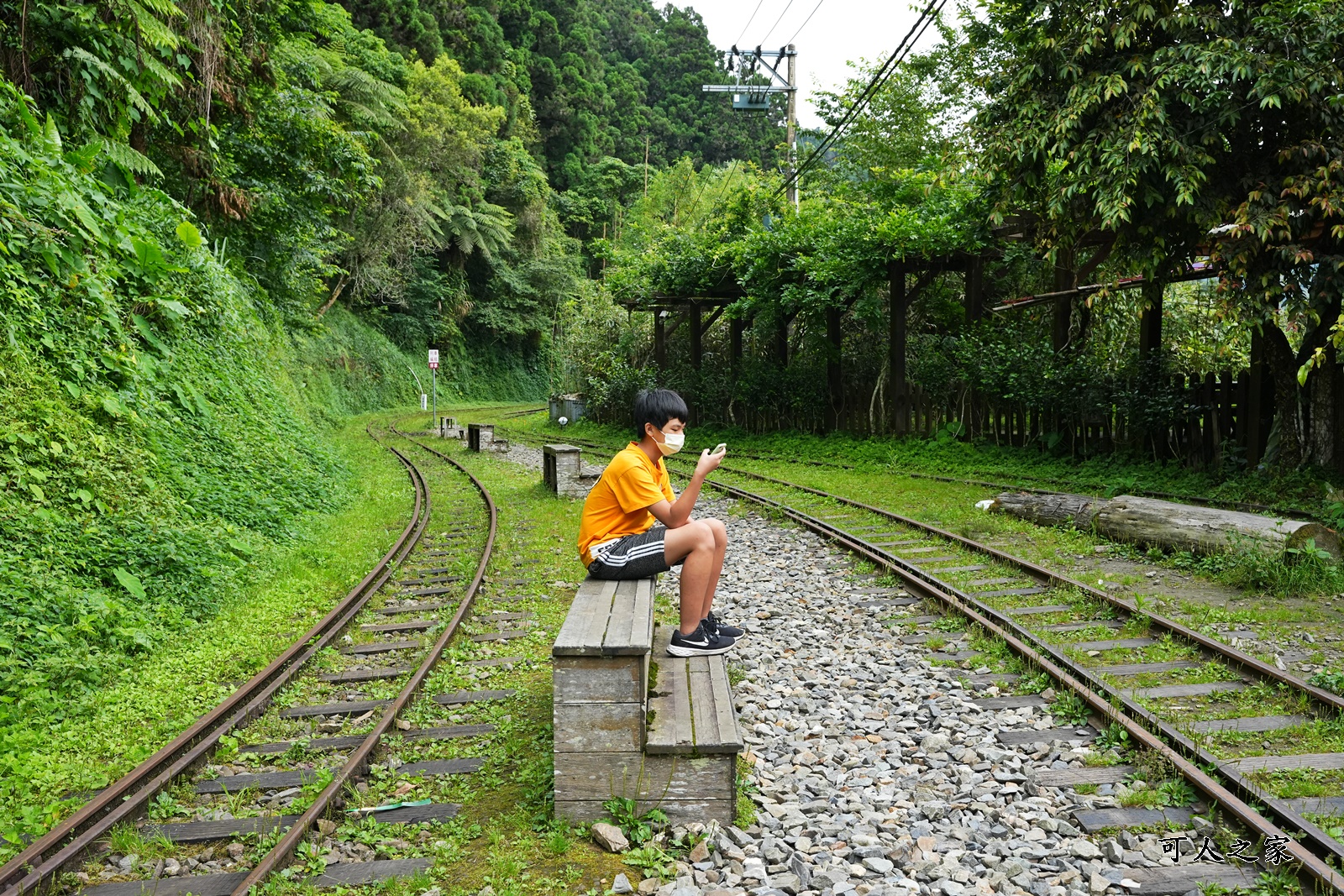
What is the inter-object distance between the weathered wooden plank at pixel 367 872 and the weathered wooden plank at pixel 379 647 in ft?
9.13

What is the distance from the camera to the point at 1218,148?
942 centimetres

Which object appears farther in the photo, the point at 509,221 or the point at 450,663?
the point at 509,221

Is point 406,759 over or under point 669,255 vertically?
under

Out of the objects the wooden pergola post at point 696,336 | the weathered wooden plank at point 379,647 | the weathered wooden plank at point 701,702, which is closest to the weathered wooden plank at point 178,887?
the weathered wooden plank at point 701,702

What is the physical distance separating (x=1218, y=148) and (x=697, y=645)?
8.74m

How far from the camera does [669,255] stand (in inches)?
912

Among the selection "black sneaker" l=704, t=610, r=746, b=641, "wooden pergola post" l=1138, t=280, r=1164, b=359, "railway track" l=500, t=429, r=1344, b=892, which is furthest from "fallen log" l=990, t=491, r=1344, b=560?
"black sneaker" l=704, t=610, r=746, b=641

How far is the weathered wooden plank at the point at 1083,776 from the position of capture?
12.9ft

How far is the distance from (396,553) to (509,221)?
40584 millimetres

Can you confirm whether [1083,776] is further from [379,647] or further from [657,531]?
[379,647]

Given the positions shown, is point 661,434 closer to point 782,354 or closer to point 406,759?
point 406,759

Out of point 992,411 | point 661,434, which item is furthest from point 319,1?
point 661,434

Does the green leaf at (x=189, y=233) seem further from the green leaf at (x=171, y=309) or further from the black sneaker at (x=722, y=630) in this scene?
the black sneaker at (x=722, y=630)

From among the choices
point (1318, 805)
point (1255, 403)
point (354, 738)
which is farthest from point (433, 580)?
point (1255, 403)
